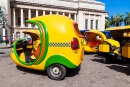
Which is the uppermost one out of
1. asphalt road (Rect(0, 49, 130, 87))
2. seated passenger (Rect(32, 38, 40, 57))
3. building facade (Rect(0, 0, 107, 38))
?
building facade (Rect(0, 0, 107, 38))

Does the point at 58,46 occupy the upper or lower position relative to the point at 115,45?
upper

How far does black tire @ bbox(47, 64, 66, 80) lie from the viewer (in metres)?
5.06

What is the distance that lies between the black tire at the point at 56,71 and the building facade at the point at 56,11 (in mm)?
43907

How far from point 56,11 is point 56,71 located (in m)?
53.2

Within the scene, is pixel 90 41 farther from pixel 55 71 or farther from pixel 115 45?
pixel 55 71

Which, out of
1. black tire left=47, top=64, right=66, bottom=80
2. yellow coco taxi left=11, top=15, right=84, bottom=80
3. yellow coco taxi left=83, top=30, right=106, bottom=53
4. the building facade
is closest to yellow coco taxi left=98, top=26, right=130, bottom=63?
yellow coco taxi left=11, top=15, right=84, bottom=80

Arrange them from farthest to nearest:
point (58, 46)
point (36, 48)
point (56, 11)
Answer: point (56, 11), point (36, 48), point (58, 46)

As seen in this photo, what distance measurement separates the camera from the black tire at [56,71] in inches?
Result: 199

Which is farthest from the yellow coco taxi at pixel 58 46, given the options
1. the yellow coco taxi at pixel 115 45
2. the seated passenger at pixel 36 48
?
the yellow coco taxi at pixel 115 45

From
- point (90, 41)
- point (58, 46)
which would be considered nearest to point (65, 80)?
point (58, 46)

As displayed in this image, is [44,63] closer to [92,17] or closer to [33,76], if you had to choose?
[33,76]

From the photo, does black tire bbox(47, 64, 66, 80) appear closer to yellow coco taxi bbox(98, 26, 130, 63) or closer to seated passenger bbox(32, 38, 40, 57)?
seated passenger bbox(32, 38, 40, 57)

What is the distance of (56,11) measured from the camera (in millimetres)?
56875

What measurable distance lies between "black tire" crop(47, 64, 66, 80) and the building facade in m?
43.9
